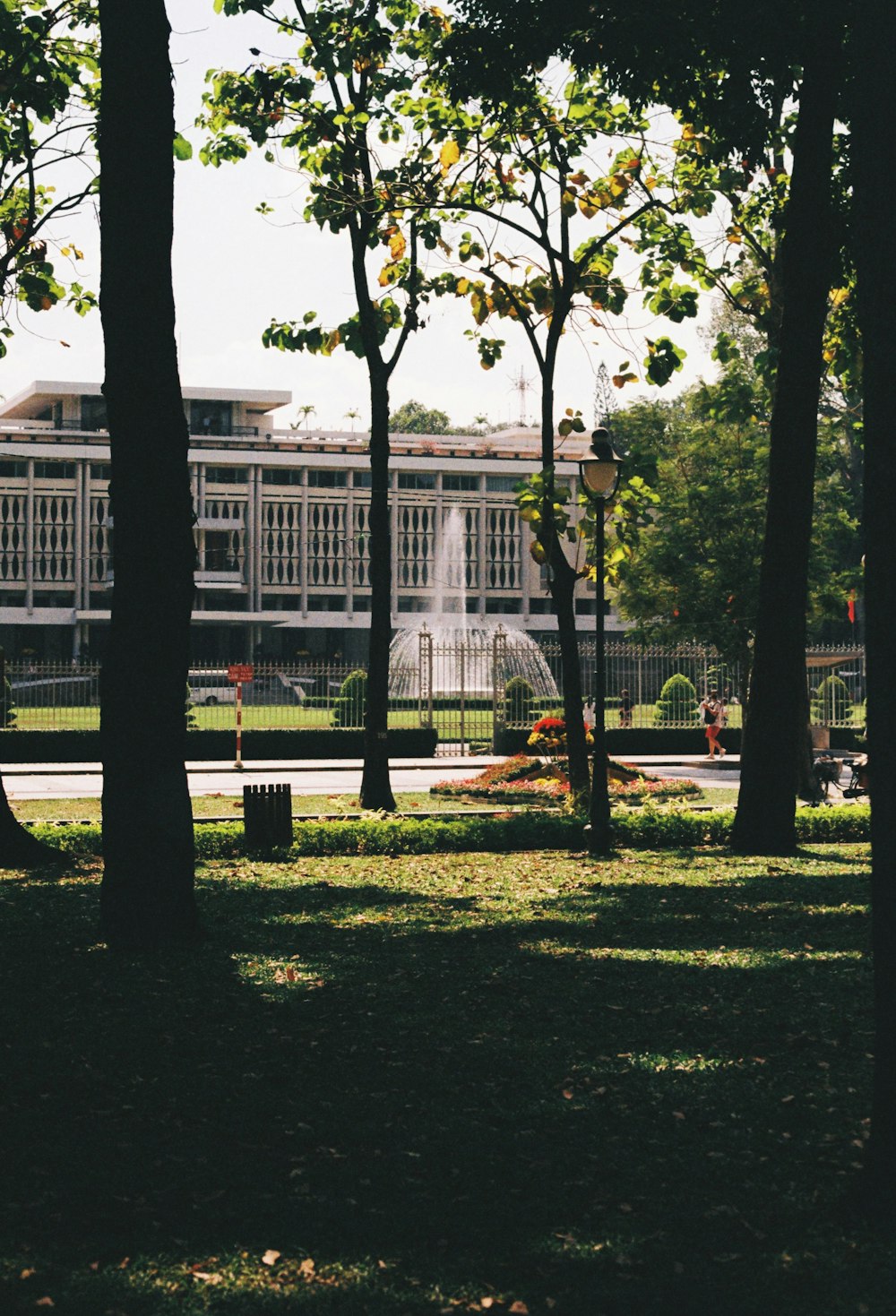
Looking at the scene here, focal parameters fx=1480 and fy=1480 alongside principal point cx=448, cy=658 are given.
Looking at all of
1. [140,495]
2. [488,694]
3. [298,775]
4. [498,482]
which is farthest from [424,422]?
[140,495]

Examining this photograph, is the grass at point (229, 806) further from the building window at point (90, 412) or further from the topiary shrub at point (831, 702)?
the building window at point (90, 412)

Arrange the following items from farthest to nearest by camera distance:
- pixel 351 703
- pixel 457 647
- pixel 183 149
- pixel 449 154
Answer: pixel 351 703 → pixel 457 647 → pixel 449 154 → pixel 183 149

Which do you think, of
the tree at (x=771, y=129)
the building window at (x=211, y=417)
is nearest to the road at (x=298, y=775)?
the tree at (x=771, y=129)

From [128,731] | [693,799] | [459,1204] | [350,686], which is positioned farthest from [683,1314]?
[350,686]

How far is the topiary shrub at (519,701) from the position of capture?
3731cm

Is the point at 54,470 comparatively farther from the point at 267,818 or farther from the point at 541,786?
the point at 267,818

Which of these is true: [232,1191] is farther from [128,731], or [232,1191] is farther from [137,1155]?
[128,731]

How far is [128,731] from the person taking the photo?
30.5ft

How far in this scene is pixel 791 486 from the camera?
48.1 feet

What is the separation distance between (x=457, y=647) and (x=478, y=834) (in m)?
20.1

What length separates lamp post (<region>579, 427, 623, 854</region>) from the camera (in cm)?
1584

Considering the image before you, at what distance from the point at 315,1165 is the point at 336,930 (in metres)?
4.97

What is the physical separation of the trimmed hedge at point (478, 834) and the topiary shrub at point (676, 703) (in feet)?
67.0

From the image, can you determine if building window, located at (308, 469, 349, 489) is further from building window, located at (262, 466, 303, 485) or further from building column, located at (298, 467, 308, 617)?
building column, located at (298, 467, 308, 617)
